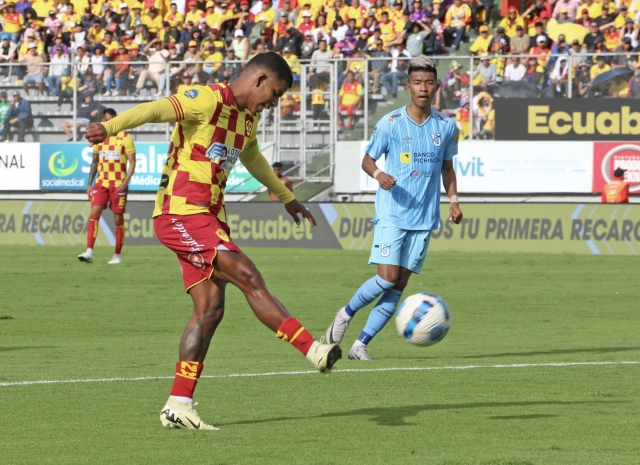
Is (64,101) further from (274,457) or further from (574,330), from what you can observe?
(274,457)

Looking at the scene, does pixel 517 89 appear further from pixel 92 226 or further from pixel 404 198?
pixel 404 198

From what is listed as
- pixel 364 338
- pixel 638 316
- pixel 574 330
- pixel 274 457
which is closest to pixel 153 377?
pixel 364 338

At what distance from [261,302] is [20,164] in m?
22.4

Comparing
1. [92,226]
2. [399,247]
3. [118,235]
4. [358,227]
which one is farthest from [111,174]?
[399,247]

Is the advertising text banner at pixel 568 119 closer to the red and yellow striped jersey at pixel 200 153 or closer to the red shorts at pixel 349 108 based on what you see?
the red shorts at pixel 349 108

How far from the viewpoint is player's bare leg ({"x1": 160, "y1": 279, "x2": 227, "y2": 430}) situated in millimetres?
6273

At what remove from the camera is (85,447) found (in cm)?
570

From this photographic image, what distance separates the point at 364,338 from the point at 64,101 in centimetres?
1908

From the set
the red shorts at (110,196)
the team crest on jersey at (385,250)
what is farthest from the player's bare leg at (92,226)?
the team crest on jersey at (385,250)

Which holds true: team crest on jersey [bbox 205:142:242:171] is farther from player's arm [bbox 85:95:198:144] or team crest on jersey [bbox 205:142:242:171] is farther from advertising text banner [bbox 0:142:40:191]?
advertising text banner [bbox 0:142:40:191]

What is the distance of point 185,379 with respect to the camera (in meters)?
6.31

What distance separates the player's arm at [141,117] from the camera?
5.87 meters

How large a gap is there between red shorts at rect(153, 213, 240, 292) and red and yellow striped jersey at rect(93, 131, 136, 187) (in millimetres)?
12835

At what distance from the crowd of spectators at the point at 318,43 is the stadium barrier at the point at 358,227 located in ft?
8.19
